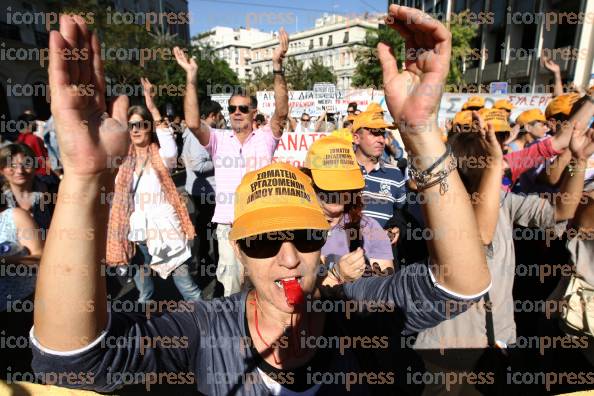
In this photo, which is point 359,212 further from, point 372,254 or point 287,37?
point 287,37

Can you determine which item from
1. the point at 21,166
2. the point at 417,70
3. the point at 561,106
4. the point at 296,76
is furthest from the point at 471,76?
the point at 417,70

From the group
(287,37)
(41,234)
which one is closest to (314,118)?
(287,37)

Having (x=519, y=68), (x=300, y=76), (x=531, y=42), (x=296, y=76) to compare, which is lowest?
(x=519, y=68)

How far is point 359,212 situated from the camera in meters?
2.52

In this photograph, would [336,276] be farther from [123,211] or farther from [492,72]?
[492,72]

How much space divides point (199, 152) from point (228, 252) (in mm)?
1832

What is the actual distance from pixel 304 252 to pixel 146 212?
99.8 inches

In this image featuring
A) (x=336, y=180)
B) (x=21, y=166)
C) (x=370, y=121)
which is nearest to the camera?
(x=336, y=180)

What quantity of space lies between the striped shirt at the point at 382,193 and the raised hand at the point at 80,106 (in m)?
2.35

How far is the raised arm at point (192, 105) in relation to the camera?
3396 millimetres

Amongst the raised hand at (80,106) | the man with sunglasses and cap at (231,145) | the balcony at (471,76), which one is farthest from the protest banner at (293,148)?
the balcony at (471,76)

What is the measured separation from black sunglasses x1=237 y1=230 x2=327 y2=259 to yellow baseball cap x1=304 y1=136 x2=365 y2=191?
0.98 m

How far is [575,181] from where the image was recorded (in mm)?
2477

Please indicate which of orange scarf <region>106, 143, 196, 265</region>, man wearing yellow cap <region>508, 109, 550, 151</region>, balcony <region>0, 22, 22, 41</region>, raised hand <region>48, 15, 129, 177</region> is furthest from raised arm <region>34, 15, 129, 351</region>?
balcony <region>0, 22, 22, 41</region>
